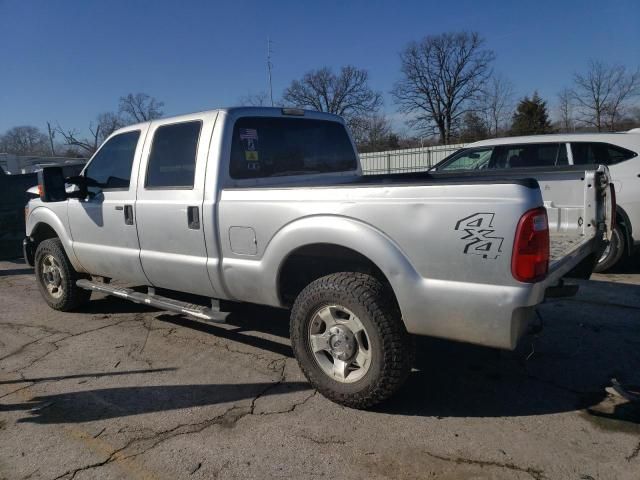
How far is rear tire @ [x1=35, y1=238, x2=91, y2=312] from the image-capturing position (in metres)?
5.56

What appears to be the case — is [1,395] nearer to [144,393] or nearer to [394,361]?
[144,393]

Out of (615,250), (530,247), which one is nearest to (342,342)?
(530,247)

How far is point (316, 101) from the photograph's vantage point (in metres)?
56.6

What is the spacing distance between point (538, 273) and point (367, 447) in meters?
1.33

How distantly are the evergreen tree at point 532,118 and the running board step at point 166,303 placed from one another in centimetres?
4450

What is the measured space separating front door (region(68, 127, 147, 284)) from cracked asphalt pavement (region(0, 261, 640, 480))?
715 mm

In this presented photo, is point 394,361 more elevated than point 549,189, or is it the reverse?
point 549,189

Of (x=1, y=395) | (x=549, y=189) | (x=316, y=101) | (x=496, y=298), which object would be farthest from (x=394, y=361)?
(x=316, y=101)

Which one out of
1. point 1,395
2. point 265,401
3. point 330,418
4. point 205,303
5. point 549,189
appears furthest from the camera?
point 205,303

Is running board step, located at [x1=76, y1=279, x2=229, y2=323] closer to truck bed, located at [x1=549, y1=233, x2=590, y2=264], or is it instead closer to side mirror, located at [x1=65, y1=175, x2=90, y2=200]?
side mirror, located at [x1=65, y1=175, x2=90, y2=200]

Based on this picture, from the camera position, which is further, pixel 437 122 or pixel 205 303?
pixel 437 122

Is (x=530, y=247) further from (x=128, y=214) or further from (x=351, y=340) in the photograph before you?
→ (x=128, y=214)

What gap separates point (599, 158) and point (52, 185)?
677 cm

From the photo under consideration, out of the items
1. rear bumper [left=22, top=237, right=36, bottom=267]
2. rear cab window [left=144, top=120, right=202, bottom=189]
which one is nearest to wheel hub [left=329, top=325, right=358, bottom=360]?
rear cab window [left=144, top=120, right=202, bottom=189]
